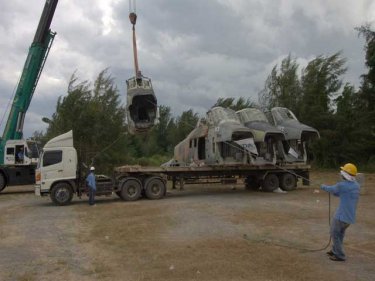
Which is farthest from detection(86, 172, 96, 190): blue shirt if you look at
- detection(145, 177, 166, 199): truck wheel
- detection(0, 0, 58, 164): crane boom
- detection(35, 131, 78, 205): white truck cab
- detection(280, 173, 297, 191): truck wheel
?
detection(280, 173, 297, 191): truck wheel

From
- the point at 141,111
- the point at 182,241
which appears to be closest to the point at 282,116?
the point at 141,111

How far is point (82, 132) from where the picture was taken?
34.5 metres

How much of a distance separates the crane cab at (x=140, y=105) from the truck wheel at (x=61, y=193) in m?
3.47

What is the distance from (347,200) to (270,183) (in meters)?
14.2

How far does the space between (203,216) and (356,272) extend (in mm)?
7191

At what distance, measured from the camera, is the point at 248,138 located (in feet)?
72.2

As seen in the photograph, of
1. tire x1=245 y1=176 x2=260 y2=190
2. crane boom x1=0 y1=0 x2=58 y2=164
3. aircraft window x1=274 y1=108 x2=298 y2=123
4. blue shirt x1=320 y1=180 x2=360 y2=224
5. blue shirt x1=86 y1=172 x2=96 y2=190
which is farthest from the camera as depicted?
crane boom x1=0 y1=0 x2=58 y2=164

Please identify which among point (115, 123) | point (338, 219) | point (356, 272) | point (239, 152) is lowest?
point (356, 272)

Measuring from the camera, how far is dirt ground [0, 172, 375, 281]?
838cm

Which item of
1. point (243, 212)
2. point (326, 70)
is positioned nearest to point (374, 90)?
point (326, 70)

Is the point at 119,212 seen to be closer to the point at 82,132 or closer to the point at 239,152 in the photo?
the point at 239,152

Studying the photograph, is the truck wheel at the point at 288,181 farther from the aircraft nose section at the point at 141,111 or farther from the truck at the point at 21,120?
the truck at the point at 21,120

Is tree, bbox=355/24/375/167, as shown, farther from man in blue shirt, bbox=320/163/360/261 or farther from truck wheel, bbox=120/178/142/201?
man in blue shirt, bbox=320/163/360/261

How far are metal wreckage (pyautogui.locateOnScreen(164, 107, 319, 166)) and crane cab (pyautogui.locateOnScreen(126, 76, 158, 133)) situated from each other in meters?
3.74
